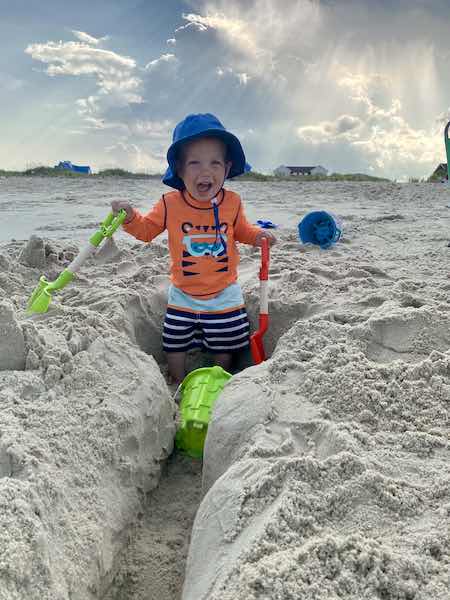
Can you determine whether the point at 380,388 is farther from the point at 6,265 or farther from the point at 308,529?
the point at 6,265

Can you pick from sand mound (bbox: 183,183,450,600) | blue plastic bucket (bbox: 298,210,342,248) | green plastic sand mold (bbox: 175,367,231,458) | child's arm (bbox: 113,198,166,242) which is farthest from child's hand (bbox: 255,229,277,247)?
blue plastic bucket (bbox: 298,210,342,248)

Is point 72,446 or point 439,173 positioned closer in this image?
point 72,446

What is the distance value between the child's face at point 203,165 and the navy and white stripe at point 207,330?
644mm

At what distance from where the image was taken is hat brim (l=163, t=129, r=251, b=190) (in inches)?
103

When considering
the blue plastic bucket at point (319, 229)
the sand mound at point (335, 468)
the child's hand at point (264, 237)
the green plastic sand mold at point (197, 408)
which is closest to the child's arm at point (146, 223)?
the child's hand at point (264, 237)

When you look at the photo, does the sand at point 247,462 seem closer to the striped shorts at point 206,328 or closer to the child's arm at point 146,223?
the striped shorts at point 206,328

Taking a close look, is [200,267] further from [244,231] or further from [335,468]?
[335,468]

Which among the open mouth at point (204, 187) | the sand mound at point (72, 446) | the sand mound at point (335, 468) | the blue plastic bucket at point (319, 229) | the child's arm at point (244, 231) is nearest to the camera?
the sand mound at point (335, 468)

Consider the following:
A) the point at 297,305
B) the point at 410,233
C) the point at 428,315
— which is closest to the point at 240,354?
the point at 297,305

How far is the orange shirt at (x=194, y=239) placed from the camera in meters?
2.88

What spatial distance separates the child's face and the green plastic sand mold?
93 centimetres

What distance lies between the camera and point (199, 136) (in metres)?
2.63

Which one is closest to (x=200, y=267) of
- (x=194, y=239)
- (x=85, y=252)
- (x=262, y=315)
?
(x=194, y=239)

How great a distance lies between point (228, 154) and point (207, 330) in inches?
36.5
